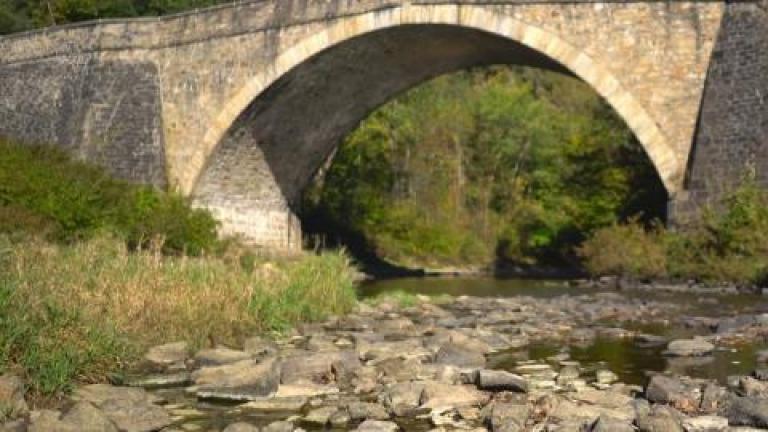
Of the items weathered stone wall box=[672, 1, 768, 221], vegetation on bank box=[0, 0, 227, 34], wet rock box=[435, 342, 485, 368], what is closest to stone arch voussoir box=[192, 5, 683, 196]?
weathered stone wall box=[672, 1, 768, 221]

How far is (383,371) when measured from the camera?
894cm

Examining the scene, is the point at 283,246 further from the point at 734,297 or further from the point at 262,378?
the point at 262,378

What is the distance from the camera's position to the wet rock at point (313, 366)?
28.2ft

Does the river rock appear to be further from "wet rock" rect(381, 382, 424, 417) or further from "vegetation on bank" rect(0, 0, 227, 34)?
"vegetation on bank" rect(0, 0, 227, 34)

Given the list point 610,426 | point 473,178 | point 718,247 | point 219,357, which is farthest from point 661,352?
point 473,178

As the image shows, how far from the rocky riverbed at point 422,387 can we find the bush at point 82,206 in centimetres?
732

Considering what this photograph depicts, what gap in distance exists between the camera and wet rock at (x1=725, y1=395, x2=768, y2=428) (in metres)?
6.55

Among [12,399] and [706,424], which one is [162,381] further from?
[706,424]

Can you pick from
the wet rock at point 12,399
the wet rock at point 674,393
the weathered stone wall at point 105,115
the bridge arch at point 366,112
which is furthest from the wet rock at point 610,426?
the weathered stone wall at point 105,115

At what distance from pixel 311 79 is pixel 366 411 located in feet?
55.1

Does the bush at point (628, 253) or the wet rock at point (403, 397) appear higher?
the bush at point (628, 253)

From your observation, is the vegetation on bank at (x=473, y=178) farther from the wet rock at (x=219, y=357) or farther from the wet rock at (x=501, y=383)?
the wet rock at (x=501, y=383)

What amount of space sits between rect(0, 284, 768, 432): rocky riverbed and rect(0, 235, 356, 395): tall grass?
0.35 m

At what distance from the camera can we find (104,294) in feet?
32.7
